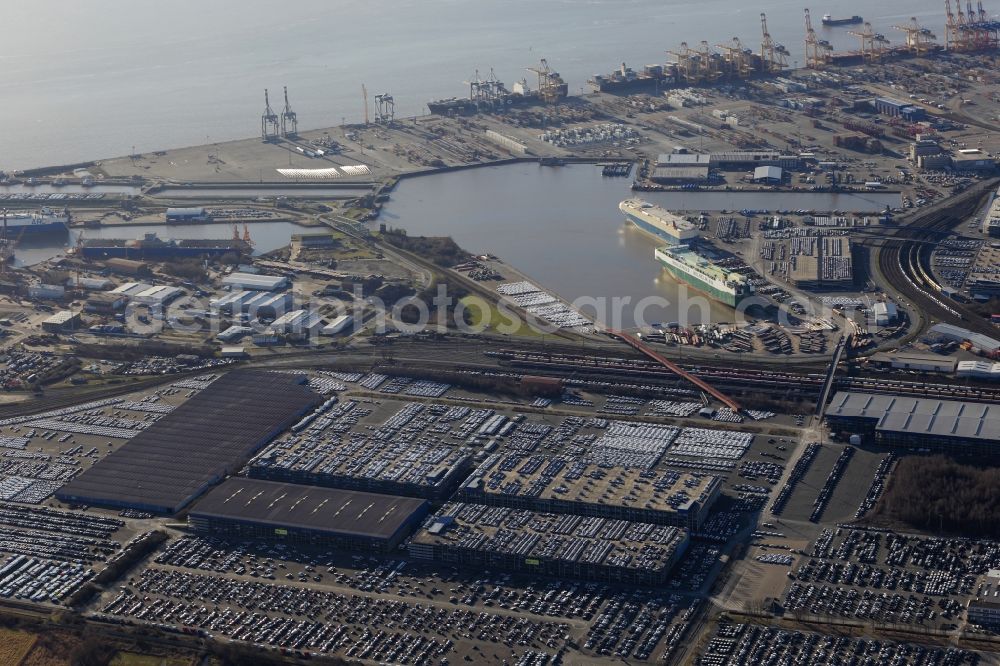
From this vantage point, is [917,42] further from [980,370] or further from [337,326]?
[337,326]

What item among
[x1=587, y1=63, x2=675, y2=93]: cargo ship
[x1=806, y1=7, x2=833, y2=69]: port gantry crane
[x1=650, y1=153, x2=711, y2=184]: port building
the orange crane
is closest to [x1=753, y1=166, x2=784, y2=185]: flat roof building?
[x1=650, y1=153, x2=711, y2=184]: port building

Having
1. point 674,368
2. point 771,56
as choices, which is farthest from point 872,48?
point 674,368

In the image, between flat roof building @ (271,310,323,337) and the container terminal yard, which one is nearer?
the container terminal yard

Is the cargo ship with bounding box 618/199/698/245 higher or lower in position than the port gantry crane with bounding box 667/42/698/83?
lower

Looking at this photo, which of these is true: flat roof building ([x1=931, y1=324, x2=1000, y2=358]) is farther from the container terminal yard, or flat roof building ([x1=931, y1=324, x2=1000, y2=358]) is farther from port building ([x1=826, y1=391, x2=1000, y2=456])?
port building ([x1=826, y1=391, x2=1000, y2=456])

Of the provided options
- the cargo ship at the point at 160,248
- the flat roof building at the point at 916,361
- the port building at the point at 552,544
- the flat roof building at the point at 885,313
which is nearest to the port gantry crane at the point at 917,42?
the flat roof building at the point at 885,313

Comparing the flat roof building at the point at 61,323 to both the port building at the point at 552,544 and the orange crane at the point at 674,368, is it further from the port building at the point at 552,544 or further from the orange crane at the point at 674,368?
the port building at the point at 552,544

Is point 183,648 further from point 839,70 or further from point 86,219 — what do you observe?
point 839,70
